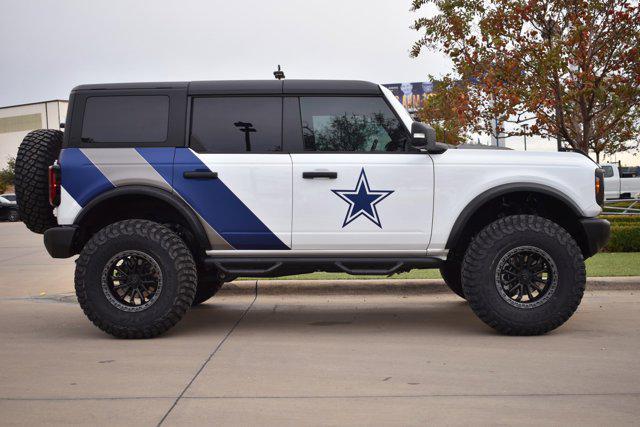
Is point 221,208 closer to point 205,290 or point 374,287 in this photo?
point 205,290

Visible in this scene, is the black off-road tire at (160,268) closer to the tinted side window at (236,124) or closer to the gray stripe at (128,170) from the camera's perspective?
the gray stripe at (128,170)

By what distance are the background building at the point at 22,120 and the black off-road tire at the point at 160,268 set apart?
269 feet

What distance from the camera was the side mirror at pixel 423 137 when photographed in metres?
6.52

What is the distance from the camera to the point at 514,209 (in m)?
7.16

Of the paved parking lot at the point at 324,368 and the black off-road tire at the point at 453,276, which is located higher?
the black off-road tire at the point at 453,276

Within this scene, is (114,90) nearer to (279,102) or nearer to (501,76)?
(279,102)

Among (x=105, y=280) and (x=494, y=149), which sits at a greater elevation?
(x=494, y=149)

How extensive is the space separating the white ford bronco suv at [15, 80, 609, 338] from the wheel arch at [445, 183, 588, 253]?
26 millimetres

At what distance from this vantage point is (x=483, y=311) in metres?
6.56

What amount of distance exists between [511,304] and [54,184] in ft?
12.7

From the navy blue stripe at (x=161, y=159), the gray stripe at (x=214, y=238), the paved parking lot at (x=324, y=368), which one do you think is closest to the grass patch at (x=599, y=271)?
the paved parking lot at (x=324, y=368)

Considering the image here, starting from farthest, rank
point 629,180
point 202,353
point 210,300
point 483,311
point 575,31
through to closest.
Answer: point 629,180 → point 575,31 → point 210,300 → point 483,311 → point 202,353

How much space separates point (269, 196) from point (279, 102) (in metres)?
0.82

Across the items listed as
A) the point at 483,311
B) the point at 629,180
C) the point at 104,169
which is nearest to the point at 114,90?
the point at 104,169
